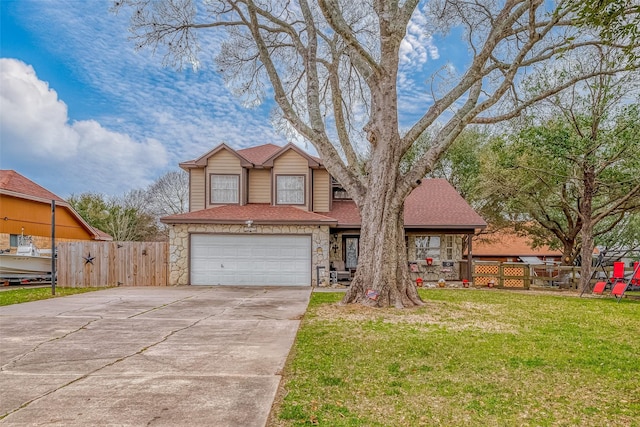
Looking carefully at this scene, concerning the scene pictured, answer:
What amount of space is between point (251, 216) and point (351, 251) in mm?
5057

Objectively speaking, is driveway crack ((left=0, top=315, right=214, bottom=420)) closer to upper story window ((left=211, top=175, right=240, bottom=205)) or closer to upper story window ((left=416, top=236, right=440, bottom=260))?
upper story window ((left=211, top=175, right=240, bottom=205))

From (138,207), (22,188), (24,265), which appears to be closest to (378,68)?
(24,265)

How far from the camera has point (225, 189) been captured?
1656 centimetres

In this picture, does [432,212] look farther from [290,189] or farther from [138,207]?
[138,207]

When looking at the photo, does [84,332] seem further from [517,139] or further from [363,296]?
[517,139]

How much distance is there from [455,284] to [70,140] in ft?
53.3

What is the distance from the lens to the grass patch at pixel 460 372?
3396mm

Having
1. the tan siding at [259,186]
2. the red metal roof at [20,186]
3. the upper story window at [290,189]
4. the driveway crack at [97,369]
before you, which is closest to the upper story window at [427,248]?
the upper story window at [290,189]

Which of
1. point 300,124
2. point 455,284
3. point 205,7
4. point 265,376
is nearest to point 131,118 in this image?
point 205,7

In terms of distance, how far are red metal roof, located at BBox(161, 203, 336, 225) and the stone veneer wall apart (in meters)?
0.31

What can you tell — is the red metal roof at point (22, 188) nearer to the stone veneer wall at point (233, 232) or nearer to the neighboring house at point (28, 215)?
the neighboring house at point (28, 215)

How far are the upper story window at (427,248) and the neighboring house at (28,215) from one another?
1783 cm

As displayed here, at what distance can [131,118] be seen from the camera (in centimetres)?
2031

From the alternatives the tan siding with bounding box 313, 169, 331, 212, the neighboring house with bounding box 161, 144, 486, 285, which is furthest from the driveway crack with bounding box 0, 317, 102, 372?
the tan siding with bounding box 313, 169, 331, 212
